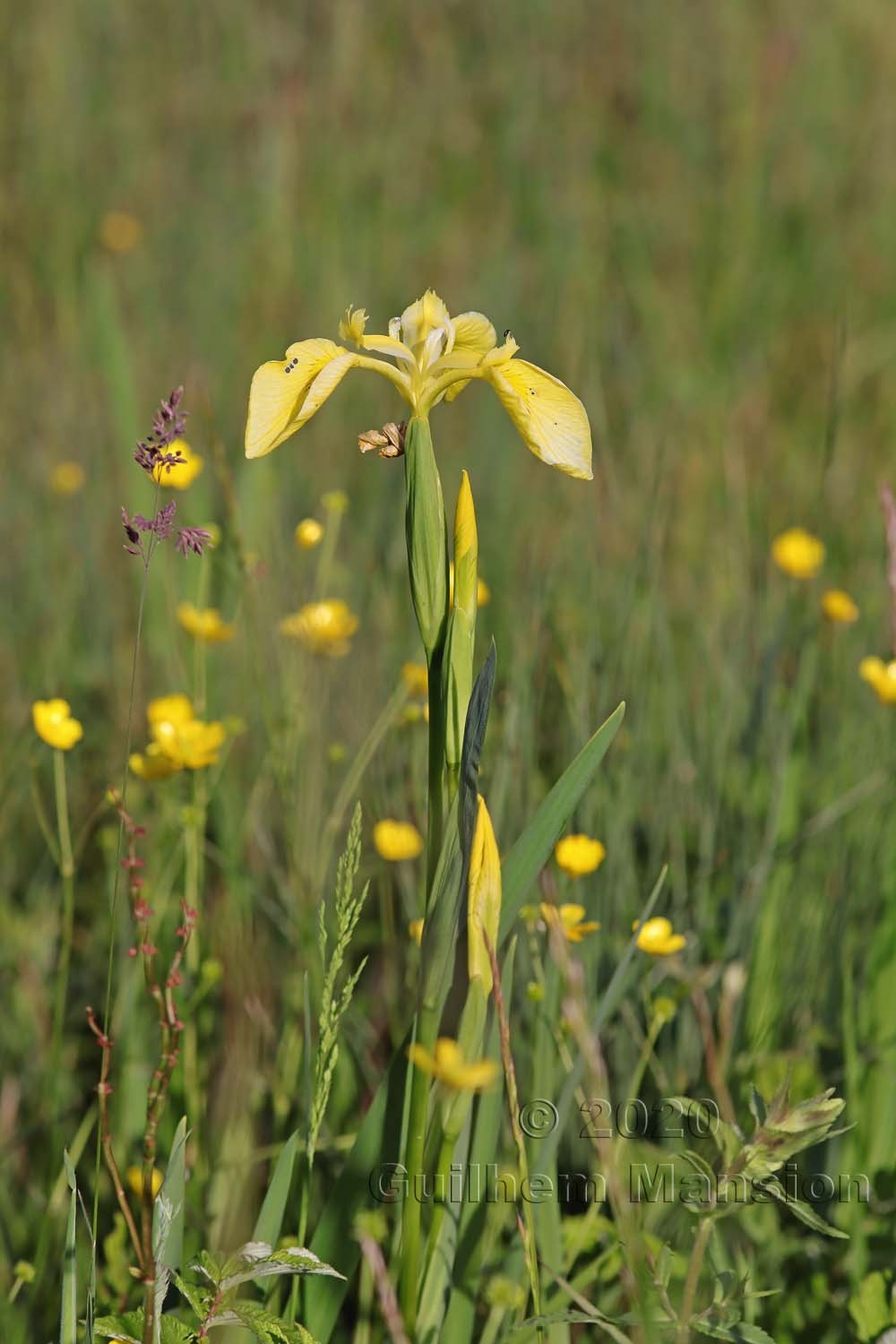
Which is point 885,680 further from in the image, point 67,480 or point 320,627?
point 67,480

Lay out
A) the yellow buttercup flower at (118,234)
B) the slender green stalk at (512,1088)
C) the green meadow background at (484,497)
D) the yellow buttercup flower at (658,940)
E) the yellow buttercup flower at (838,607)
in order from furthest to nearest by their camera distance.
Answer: the yellow buttercup flower at (118,234), the yellow buttercup flower at (838,607), the green meadow background at (484,497), the yellow buttercup flower at (658,940), the slender green stalk at (512,1088)

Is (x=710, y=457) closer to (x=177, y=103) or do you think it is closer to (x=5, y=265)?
(x=5, y=265)

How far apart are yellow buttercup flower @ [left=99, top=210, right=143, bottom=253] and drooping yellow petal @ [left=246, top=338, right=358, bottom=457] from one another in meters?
2.77

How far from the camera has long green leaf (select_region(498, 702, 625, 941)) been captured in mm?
905

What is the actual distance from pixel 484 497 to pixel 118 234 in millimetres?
1521

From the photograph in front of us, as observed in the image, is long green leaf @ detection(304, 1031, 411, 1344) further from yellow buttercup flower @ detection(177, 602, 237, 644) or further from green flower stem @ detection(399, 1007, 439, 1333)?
yellow buttercup flower @ detection(177, 602, 237, 644)

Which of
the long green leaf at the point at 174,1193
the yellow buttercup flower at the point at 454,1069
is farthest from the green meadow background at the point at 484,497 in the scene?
the yellow buttercup flower at the point at 454,1069

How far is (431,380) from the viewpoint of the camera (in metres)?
0.92

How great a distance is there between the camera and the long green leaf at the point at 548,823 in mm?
905

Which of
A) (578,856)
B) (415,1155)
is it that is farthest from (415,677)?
(415,1155)

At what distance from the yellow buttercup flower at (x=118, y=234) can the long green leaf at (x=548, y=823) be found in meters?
2.93

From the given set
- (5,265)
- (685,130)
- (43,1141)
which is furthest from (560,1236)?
(685,130)

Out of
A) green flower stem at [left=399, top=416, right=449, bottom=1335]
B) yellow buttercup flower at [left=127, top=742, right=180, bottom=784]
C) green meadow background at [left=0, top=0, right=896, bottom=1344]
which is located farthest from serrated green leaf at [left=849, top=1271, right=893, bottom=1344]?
yellow buttercup flower at [left=127, top=742, right=180, bottom=784]

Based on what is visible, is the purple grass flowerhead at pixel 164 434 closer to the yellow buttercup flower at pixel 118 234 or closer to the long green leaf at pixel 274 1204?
the long green leaf at pixel 274 1204
